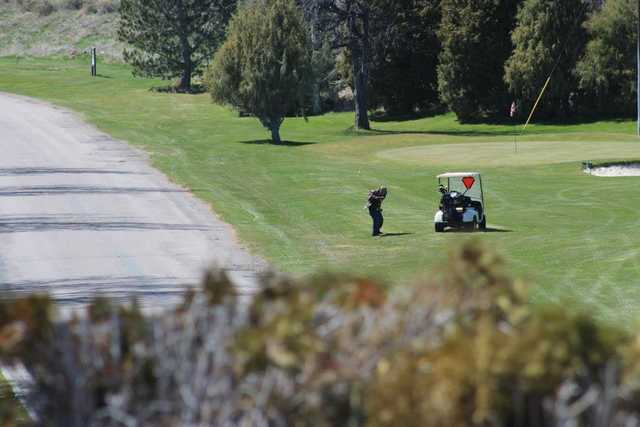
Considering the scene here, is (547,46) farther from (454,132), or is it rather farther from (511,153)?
(511,153)

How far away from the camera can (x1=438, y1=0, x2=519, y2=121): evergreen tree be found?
236 feet

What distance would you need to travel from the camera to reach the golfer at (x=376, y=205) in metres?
29.6

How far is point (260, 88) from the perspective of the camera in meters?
57.9

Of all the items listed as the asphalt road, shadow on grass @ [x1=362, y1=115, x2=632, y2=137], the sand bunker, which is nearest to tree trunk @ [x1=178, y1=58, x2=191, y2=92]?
shadow on grass @ [x1=362, y1=115, x2=632, y2=137]

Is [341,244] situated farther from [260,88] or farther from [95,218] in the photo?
[260,88]

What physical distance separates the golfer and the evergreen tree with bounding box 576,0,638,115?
132ft

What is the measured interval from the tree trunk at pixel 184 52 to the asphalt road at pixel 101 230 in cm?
2448

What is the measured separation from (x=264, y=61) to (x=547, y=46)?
18.8 meters

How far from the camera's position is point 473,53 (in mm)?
72125

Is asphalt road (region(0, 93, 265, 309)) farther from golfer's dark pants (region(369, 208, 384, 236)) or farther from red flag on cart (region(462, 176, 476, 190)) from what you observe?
red flag on cart (region(462, 176, 476, 190))

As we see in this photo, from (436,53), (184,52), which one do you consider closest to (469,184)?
(436,53)

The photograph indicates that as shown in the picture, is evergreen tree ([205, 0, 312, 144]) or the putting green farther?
evergreen tree ([205, 0, 312, 144])

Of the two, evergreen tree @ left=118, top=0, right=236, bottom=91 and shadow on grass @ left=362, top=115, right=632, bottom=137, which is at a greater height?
evergreen tree @ left=118, top=0, right=236, bottom=91

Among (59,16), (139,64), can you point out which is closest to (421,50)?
(139,64)
